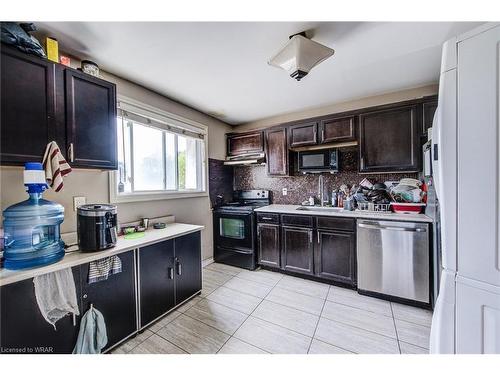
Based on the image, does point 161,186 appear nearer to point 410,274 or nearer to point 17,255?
point 17,255

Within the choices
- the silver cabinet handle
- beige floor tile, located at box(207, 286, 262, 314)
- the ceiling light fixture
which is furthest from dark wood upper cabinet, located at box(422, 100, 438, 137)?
beige floor tile, located at box(207, 286, 262, 314)

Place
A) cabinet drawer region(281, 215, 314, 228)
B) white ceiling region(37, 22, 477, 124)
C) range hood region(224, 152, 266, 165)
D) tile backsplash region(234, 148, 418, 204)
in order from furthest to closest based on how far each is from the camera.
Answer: range hood region(224, 152, 266, 165) → tile backsplash region(234, 148, 418, 204) → cabinet drawer region(281, 215, 314, 228) → white ceiling region(37, 22, 477, 124)

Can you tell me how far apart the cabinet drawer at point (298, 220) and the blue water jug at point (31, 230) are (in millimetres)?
2215

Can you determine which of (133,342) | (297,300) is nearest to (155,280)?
(133,342)

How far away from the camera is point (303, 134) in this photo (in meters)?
2.93

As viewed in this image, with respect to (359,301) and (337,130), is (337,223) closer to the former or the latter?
(359,301)

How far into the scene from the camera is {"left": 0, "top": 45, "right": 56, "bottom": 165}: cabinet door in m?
1.22

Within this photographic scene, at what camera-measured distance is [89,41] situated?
61.7 inches

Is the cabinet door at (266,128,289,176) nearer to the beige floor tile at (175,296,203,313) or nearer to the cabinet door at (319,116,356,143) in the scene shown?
the cabinet door at (319,116,356,143)

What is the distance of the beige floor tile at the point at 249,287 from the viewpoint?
2352 mm

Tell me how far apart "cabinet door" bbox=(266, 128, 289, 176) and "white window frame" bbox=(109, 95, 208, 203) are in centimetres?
99

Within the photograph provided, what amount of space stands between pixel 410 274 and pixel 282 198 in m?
1.88

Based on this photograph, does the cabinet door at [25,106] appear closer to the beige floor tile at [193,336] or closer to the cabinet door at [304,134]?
the beige floor tile at [193,336]
